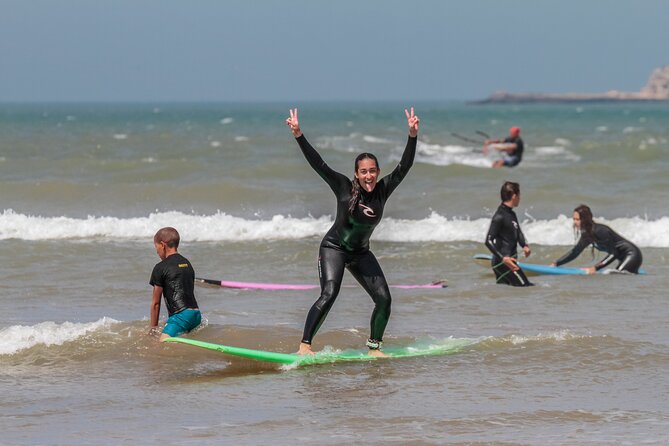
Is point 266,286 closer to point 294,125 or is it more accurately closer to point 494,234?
point 494,234

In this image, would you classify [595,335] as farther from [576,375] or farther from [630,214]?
[630,214]

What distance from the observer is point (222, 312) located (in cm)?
1056

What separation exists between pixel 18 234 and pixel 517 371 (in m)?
12.0

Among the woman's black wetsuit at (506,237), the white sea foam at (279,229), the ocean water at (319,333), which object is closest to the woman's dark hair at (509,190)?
the woman's black wetsuit at (506,237)

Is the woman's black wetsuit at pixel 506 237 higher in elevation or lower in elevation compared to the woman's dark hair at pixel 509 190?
lower

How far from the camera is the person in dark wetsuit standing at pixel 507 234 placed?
11531 millimetres

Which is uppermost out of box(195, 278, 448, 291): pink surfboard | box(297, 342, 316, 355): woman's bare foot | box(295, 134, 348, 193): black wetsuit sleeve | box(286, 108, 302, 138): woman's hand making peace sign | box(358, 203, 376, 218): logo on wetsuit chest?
box(286, 108, 302, 138): woman's hand making peace sign

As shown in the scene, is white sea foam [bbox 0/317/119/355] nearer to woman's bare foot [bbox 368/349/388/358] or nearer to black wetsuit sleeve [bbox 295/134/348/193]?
woman's bare foot [bbox 368/349/388/358]

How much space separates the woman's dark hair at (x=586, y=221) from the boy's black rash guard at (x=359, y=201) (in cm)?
523

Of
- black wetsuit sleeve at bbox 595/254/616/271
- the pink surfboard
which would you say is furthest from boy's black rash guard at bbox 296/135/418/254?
black wetsuit sleeve at bbox 595/254/616/271

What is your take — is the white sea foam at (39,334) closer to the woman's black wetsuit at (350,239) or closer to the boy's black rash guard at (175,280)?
the boy's black rash guard at (175,280)

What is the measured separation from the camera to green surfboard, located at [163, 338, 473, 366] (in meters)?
7.76

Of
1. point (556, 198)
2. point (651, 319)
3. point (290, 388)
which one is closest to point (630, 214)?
point (556, 198)

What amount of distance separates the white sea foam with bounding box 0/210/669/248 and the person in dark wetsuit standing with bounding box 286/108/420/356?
31.6ft
